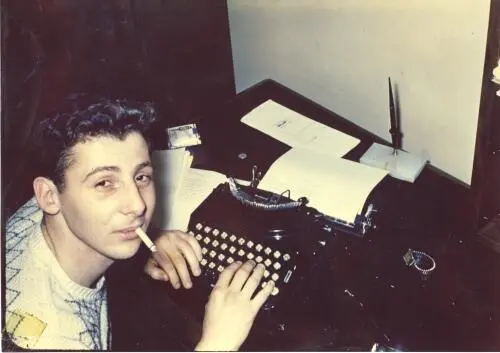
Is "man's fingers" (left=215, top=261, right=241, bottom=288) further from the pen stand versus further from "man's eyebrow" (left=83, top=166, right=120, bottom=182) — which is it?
the pen stand

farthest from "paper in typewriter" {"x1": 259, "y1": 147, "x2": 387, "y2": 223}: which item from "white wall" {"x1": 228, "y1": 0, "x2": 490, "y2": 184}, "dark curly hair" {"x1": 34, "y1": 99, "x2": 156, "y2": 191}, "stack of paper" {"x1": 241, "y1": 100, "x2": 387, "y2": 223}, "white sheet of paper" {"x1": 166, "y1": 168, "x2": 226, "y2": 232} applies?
"dark curly hair" {"x1": 34, "y1": 99, "x2": 156, "y2": 191}

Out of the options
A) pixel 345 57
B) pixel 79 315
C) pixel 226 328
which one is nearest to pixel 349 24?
pixel 345 57

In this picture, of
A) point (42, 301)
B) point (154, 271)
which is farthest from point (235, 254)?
point (42, 301)

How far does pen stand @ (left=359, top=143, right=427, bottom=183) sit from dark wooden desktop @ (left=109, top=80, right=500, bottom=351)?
0.07 ft

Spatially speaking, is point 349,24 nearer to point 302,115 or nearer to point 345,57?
point 345,57

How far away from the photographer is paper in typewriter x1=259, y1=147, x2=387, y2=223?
1.27 meters

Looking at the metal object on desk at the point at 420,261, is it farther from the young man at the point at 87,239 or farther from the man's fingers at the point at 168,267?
the man's fingers at the point at 168,267

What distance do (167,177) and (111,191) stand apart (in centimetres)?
32

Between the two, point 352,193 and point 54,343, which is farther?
point 352,193

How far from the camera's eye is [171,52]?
5.94 feet

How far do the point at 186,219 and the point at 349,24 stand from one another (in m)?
0.71

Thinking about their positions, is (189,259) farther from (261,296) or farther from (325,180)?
(325,180)

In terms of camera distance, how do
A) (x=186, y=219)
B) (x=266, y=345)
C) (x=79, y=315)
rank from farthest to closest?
1. (x=186, y=219)
2. (x=79, y=315)
3. (x=266, y=345)

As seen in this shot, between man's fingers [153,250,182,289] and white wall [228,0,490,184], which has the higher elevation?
white wall [228,0,490,184]
